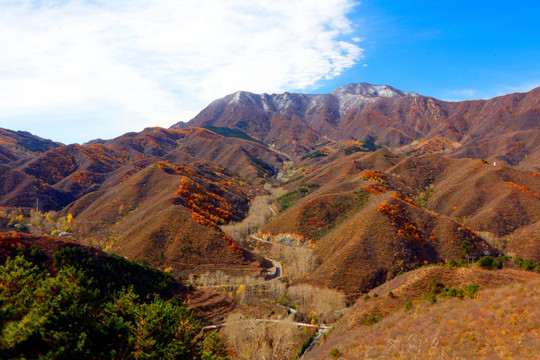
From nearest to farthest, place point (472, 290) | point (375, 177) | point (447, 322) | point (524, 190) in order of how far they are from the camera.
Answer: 1. point (447, 322)
2. point (472, 290)
3. point (524, 190)
4. point (375, 177)

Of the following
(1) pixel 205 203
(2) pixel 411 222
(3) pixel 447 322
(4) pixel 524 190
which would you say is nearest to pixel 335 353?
(3) pixel 447 322

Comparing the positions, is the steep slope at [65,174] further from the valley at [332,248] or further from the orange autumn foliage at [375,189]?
the orange autumn foliage at [375,189]

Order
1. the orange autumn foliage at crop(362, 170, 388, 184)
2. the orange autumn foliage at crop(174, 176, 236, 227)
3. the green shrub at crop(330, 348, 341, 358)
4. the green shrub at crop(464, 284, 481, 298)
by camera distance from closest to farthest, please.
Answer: the green shrub at crop(330, 348, 341, 358)
the green shrub at crop(464, 284, 481, 298)
the orange autumn foliage at crop(174, 176, 236, 227)
the orange autumn foliage at crop(362, 170, 388, 184)

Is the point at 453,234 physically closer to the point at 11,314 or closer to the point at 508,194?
the point at 508,194

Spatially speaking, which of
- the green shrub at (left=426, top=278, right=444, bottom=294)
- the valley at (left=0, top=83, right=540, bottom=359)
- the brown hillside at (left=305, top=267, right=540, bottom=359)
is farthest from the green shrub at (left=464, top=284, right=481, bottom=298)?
the green shrub at (left=426, top=278, right=444, bottom=294)

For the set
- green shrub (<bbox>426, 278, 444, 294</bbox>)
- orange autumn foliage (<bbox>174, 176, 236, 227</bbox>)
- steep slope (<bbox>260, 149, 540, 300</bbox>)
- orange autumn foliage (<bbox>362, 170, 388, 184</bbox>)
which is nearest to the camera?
green shrub (<bbox>426, 278, 444, 294</bbox>)

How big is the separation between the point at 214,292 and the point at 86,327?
40137 millimetres

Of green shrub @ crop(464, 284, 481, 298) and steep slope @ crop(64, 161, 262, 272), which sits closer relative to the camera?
green shrub @ crop(464, 284, 481, 298)

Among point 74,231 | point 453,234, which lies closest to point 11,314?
point 453,234

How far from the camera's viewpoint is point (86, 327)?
1530 centimetres

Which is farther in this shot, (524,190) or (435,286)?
(524,190)

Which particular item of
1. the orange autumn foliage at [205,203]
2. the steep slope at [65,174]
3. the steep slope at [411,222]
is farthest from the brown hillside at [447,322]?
the steep slope at [65,174]

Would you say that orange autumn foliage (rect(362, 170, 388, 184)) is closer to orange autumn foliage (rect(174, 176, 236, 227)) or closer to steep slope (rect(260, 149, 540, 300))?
steep slope (rect(260, 149, 540, 300))

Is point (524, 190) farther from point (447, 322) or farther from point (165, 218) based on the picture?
point (165, 218)
